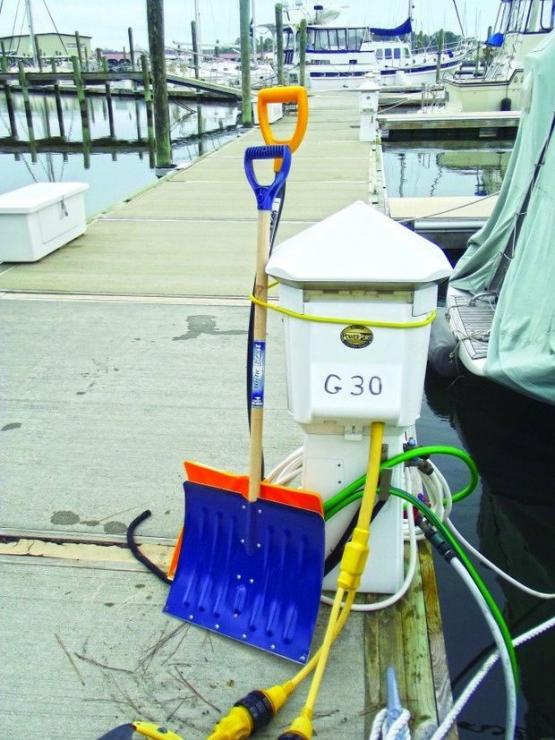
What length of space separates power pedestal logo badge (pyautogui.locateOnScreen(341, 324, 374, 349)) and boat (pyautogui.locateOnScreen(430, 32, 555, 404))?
231 centimetres

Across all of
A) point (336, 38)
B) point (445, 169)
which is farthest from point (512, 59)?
point (336, 38)

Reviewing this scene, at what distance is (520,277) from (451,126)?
56.4ft

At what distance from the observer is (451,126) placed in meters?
20.0

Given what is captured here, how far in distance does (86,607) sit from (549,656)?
2093 mm

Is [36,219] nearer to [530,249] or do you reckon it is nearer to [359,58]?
[530,249]

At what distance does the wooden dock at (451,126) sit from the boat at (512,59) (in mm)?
1961

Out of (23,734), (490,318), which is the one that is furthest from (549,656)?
(490,318)

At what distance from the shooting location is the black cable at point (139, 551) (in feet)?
8.40

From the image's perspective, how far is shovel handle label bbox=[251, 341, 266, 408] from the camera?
2.22 meters

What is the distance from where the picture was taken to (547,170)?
4.73m

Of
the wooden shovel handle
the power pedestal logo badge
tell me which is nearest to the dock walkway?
the wooden shovel handle

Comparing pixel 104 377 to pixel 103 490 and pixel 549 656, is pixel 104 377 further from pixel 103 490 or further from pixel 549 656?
pixel 549 656

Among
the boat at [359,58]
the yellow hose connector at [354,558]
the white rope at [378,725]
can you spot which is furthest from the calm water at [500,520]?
the boat at [359,58]

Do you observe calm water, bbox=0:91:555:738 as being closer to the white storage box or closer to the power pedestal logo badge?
the power pedestal logo badge
